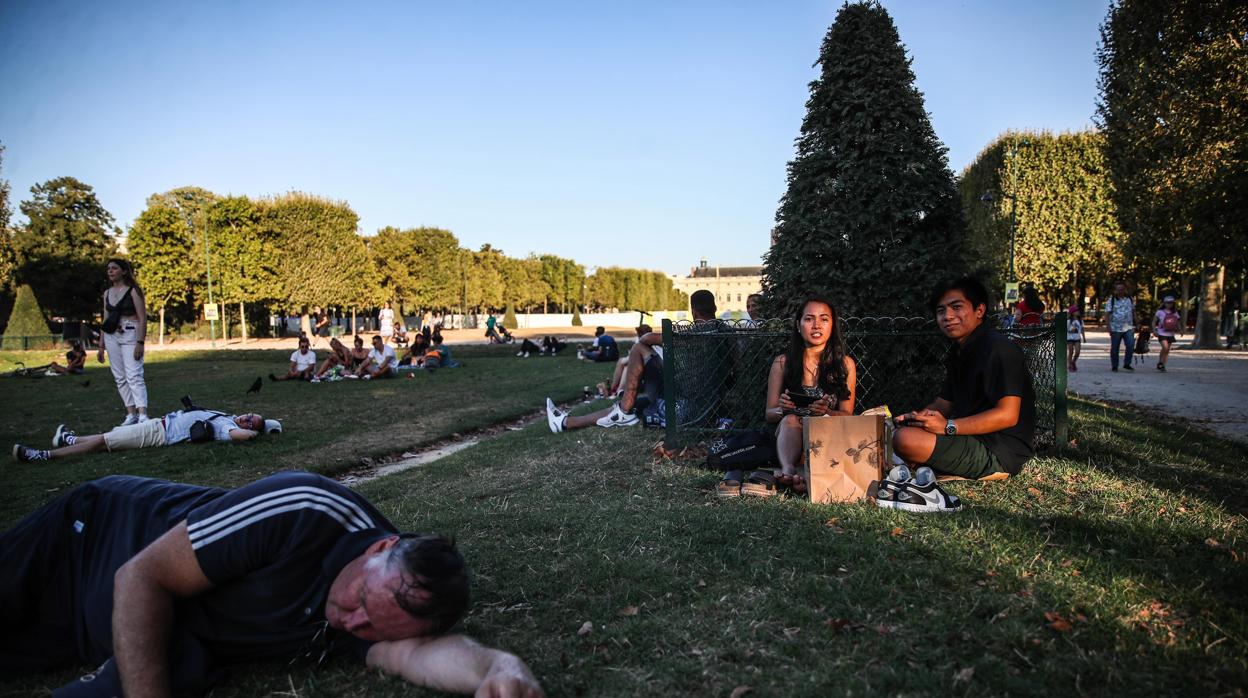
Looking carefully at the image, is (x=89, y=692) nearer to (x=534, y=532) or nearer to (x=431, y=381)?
(x=534, y=532)

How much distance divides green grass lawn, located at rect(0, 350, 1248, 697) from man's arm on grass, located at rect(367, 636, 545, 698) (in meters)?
0.11

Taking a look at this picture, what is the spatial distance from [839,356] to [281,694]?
4.34 m

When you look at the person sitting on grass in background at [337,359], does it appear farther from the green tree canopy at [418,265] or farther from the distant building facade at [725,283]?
the distant building facade at [725,283]

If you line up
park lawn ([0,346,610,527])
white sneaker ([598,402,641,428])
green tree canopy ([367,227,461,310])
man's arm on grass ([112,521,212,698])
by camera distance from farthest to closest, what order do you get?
1. green tree canopy ([367,227,461,310])
2. white sneaker ([598,402,641,428])
3. park lawn ([0,346,610,527])
4. man's arm on grass ([112,521,212,698])

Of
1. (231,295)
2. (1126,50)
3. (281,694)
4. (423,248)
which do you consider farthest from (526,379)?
(423,248)

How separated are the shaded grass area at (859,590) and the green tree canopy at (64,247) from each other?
189ft

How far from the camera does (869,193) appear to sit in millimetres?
6875

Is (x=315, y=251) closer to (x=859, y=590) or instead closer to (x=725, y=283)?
(x=859, y=590)

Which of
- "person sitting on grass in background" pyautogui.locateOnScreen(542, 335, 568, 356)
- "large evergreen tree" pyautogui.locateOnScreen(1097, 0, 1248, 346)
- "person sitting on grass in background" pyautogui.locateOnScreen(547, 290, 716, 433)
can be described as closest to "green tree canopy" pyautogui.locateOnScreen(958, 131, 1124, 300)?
"large evergreen tree" pyautogui.locateOnScreen(1097, 0, 1248, 346)

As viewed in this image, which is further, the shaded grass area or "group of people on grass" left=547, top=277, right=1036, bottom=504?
"group of people on grass" left=547, top=277, right=1036, bottom=504

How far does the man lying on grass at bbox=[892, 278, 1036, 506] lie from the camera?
4.56 m

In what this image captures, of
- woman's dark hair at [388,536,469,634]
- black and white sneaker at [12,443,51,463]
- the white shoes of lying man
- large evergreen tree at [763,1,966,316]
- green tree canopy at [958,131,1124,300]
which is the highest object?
green tree canopy at [958,131,1124,300]

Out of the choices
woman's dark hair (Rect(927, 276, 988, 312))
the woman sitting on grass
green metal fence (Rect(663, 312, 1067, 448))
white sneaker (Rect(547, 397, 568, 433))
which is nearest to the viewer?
woman's dark hair (Rect(927, 276, 988, 312))

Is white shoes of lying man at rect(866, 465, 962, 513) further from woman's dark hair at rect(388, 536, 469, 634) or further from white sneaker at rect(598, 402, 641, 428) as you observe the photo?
white sneaker at rect(598, 402, 641, 428)
